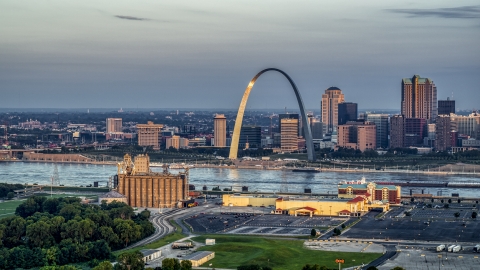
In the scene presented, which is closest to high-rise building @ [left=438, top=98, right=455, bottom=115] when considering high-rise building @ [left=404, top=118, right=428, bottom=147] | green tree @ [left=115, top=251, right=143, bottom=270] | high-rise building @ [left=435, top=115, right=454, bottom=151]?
high-rise building @ [left=404, top=118, right=428, bottom=147]

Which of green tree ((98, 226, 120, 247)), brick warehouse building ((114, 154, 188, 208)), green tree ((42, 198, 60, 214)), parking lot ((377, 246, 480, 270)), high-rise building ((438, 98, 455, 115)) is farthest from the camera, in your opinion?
high-rise building ((438, 98, 455, 115))

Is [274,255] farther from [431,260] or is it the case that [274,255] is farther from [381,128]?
[381,128]

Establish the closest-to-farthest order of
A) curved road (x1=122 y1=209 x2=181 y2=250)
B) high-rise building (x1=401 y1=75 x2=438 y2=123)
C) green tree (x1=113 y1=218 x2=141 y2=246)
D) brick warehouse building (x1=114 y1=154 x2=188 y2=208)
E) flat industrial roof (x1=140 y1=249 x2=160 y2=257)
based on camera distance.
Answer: flat industrial roof (x1=140 y1=249 x2=160 y2=257), green tree (x1=113 y1=218 x2=141 y2=246), curved road (x1=122 y1=209 x2=181 y2=250), brick warehouse building (x1=114 y1=154 x2=188 y2=208), high-rise building (x1=401 y1=75 x2=438 y2=123)


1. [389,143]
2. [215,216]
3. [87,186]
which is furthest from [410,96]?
[215,216]

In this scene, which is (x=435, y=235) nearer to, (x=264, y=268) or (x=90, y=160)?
(x=264, y=268)

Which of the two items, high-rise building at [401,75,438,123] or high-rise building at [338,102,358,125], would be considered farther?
high-rise building at [338,102,358,125]

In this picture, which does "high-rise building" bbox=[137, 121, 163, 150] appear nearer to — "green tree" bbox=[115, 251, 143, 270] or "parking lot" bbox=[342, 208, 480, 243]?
"parking lot" bbox=[342, 208, 480, 243]

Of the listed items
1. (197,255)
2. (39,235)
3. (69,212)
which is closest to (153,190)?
(69,212)
